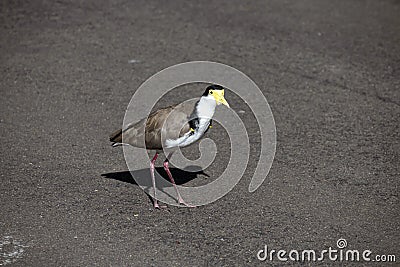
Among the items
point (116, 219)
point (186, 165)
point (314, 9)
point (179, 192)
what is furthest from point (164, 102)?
point (314, 9)

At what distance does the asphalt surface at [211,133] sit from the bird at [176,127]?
532 millimetres

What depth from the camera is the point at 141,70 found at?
9.48 m

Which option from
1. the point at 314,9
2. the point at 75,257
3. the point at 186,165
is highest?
the point at 314,9

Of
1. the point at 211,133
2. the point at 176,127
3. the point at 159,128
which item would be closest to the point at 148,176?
the point at 159,128

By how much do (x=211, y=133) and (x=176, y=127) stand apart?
1.60 m

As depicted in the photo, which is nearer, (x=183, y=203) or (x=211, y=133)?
(x=183, y=203)

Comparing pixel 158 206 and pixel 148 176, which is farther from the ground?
pixel 148 176

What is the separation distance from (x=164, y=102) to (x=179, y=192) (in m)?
2.20

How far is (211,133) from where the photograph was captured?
7.91 meters

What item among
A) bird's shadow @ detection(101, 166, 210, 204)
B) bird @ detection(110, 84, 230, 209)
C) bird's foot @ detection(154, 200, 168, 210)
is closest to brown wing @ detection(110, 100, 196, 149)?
bird @ detection(110, 84, 230, 209)

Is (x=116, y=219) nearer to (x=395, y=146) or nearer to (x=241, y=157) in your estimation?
(x=241, y=157)

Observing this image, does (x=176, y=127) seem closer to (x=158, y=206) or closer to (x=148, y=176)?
(x=158, y=206)

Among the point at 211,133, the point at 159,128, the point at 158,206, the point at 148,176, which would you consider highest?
the point at 159,128

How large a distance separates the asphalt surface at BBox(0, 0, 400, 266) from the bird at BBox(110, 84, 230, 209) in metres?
0.53
